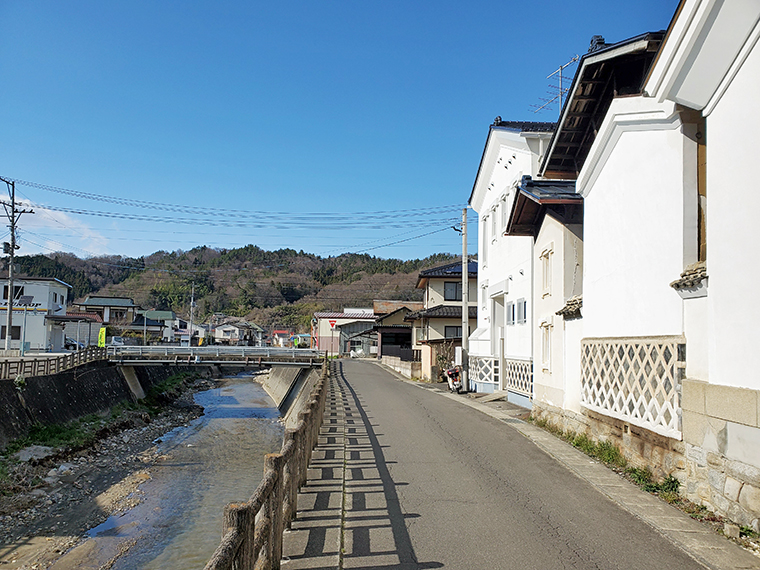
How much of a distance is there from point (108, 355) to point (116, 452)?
41.7 ft

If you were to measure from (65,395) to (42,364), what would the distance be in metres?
1.80

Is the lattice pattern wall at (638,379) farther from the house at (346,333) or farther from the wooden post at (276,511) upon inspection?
the house at (346,333)

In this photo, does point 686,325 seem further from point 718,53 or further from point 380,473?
point 380,473

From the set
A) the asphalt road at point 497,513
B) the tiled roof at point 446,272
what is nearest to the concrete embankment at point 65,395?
the asphalt road at point 497,513

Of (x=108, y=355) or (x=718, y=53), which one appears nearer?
(x=718, y=53)

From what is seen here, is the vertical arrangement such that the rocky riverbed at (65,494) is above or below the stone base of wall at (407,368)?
below

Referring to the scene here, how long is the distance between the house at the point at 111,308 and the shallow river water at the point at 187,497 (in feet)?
170

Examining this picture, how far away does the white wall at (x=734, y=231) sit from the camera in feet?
18.8

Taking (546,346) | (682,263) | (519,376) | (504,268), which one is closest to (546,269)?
(546,346)

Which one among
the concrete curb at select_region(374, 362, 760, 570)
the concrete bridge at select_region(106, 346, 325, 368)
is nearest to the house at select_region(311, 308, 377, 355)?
the concrete bridge at select_region(106, 346, 325, 368)

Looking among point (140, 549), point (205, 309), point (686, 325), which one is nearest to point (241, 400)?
point (140, 549)

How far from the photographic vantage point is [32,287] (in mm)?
49250

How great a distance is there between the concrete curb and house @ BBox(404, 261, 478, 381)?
20.9 metres

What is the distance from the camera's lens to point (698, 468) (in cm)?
683
